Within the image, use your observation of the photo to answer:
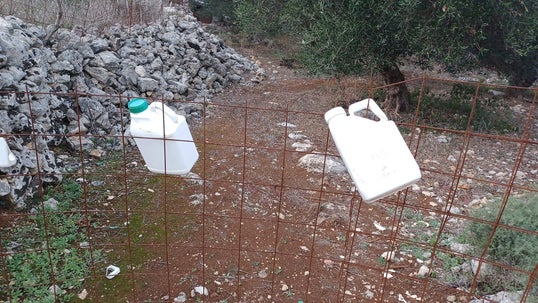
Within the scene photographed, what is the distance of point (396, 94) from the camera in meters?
8.05

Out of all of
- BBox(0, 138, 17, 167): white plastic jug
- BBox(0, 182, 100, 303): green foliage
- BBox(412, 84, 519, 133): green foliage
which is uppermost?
BBox(0, 138, 17, 167): white plastic jug

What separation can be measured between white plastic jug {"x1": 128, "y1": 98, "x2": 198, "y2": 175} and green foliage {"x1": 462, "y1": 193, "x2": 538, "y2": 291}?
95.6 inches

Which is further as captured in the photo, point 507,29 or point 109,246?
point 507,29

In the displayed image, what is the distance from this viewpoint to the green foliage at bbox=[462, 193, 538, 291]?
345 cm

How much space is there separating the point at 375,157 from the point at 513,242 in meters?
2.20

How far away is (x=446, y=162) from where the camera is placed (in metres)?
6.18

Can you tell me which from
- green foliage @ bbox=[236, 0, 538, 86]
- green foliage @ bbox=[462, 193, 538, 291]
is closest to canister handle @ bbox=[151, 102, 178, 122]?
green foliage @ bbox=[462, 193, 538, 291]

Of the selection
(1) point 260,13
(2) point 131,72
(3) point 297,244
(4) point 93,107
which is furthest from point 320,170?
(1) point 260,13

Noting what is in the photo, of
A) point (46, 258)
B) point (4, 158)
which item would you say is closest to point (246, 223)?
point (46, 258)

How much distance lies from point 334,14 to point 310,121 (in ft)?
5.79

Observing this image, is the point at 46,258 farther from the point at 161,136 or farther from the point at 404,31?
the point at 404,31

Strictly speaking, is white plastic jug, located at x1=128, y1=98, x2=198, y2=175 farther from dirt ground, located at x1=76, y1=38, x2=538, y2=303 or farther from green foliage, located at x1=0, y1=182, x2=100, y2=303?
green foliage, located at x1=0, y1=182, x2=100, y2=303

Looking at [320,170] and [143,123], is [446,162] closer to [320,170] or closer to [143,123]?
[320,170]

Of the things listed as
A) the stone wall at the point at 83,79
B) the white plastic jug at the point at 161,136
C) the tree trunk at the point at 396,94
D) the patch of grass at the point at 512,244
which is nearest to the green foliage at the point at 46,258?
the stone wall at the point at 83,79
